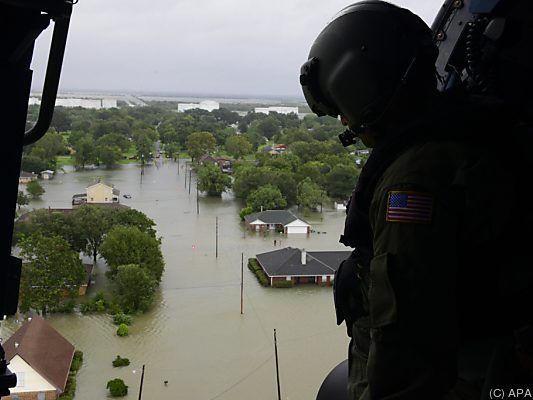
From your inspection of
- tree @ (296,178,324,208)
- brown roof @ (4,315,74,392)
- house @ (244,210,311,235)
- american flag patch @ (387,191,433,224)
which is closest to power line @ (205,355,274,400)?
brown roof @ (4,315,74,392)

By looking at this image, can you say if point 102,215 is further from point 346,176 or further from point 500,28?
point 500,28

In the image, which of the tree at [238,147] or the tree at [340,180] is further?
the tree at [238,147]

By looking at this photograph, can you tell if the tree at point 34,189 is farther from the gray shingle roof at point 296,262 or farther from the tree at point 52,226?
the gray shingle roof at point 296,262

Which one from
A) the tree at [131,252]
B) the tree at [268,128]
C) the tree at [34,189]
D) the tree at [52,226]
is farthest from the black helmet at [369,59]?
the tree at [268,128]

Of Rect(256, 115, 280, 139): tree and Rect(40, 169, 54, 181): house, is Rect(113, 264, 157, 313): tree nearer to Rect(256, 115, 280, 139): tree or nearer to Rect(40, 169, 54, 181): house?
Result: Rect(40, 169, 54, 181): house

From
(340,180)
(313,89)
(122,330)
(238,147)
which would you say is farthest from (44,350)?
(238,147)

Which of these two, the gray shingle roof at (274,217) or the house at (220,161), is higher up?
the house at (220,161)

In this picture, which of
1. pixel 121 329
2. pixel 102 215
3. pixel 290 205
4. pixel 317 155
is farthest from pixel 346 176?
pixel 121 329

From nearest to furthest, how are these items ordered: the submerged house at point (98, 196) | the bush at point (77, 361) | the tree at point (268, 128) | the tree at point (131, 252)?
the bush at point (77, 361), the tree at point (131, 252), the submerged house at point (98, 196), the tree at point (268, 128)
